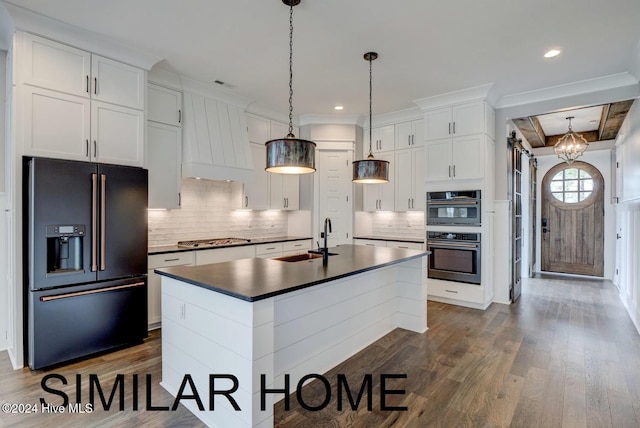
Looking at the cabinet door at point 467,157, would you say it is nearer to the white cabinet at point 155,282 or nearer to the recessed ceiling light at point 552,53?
the recessed ceiling light at point 552,53

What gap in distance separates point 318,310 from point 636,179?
397 cm

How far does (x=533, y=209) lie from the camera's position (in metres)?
6.97

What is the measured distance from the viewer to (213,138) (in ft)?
14.1

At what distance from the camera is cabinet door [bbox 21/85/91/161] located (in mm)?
2754

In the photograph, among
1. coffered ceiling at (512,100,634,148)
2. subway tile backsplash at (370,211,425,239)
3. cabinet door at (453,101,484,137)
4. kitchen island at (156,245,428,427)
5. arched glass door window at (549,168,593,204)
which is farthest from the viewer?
arched glass door window at (549,168,593,204)

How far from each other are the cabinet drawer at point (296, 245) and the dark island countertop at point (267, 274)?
2048mm

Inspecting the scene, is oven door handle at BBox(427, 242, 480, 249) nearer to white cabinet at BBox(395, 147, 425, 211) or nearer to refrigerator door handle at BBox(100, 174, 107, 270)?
white cabinet at BBox(395, 147, 425, 211)

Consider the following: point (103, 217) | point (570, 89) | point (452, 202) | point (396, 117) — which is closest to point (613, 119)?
point (570, 89)

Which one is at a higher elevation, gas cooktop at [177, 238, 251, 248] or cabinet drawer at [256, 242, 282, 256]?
gas cooktop at [177, 238, 251, 248]

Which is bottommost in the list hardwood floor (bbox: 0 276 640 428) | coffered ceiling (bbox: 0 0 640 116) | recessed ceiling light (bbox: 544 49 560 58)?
hardwood floor (bbox: 0 276 640 428)

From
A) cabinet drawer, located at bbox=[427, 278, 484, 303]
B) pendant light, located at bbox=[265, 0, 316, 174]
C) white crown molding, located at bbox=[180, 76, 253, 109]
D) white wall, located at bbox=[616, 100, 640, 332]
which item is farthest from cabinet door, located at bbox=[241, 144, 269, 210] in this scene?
white wall, located at bbox=[616, 100, 640, 332]

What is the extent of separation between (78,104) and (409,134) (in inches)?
169

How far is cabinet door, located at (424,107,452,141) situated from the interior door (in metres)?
1.32

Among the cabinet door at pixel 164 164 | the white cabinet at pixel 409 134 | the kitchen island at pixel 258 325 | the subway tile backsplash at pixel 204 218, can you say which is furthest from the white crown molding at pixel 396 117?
the cabinet door at pixel 164 164
